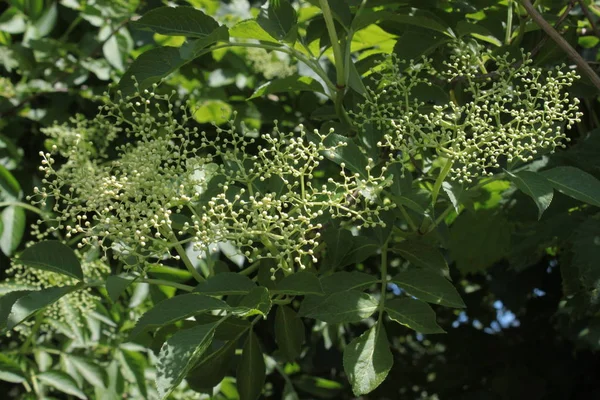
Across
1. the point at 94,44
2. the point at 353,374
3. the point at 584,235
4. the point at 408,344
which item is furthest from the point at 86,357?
the point at 408,344

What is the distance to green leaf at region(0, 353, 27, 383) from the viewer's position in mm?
1980

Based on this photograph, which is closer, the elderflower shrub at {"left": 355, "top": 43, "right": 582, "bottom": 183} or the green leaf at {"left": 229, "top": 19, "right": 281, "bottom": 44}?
the elderflower shrub at {"left": 355, "top": 43, "right": 582, "bottom": 183}

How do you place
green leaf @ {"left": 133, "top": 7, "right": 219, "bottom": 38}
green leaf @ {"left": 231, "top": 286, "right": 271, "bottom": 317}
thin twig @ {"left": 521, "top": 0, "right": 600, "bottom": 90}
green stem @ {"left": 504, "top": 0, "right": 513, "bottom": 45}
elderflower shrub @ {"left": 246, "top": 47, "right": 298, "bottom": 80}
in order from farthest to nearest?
elderflower shrub @ {"left": 246, "top": 47, "right": 298, "bottom": 80} → green stem @ {"left": 504, "top": 0, "right": 513, "bottom": 45} → thin twig @ {"left": 521, "top": 0, "right": 600, "bottom": 90} → green leaf @ {"left": 133, "top": 7, "right": 219, "bottom": 38} → green leaf @ {"left": 231, "top": 286, "right": 271, "bottom": 317}

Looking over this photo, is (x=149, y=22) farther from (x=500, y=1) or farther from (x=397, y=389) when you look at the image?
(x=397, y=389)

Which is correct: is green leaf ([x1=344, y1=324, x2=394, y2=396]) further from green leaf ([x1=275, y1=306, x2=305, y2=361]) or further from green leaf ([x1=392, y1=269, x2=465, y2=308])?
green leaf ([x1=275, y1=306, x2=305, y2=361])

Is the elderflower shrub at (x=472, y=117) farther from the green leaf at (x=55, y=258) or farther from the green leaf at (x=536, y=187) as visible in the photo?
the green leaf at (x=55, y=258)

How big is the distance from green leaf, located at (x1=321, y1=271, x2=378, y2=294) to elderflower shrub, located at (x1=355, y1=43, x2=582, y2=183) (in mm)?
201

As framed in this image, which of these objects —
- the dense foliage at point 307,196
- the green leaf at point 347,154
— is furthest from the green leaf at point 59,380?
the green leaf at point 347,154

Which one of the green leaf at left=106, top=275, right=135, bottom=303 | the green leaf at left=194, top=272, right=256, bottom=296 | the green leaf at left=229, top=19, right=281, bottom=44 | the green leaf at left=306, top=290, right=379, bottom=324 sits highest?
the green leaf at left=229, top=19, right=281, bottom=44

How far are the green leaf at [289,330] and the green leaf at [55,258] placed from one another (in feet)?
1.17

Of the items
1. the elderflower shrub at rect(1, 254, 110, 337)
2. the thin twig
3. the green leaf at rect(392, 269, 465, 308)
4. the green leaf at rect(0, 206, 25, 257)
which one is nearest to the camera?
the green leaf at rect(392, 269, 465, 308)

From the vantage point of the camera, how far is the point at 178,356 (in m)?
1.09

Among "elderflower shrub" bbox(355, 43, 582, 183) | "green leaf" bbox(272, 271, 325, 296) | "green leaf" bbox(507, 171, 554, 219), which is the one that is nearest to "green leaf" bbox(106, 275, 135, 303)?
"green leaf" bbox(272, 271, 325, 296)

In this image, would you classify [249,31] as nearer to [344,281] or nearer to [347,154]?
[347,154]
